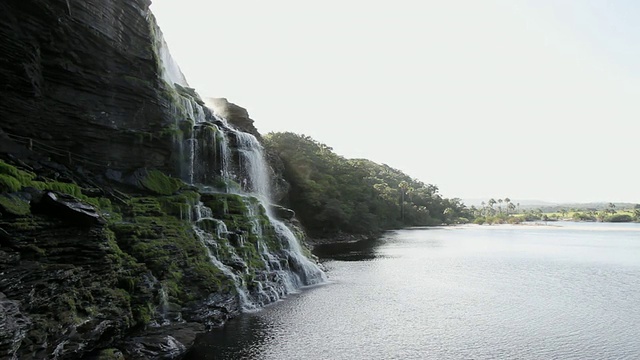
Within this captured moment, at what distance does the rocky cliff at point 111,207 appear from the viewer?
15656mm

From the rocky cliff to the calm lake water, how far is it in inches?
119

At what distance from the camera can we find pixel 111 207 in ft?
76.5

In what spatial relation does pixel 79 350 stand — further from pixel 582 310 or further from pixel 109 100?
pixel 582 310

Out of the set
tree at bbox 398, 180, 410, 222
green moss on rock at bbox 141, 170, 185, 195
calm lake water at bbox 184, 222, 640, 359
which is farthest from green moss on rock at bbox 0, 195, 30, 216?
tree at bbox 398, 180, 410, 222

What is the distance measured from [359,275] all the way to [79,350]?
1034 inches

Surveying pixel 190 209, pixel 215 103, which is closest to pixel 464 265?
pixel 190 209

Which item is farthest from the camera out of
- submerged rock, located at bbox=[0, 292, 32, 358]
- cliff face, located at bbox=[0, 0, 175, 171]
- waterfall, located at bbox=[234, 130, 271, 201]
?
waterfall, located at bbox=[234, 130, 271, 201]

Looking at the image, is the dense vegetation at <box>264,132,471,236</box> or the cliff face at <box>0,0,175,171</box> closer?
the cliff face at <box>0,0,175,171</box>

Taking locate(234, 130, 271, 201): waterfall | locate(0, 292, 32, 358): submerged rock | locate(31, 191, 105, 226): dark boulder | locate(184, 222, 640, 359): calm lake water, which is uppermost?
locate(234, 130, 271, 201): waterfall

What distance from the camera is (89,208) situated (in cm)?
1831

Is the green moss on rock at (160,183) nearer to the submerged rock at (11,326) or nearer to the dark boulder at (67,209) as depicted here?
the dark boulder at (67,209)

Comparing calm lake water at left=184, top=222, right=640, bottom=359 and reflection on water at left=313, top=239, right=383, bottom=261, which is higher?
reflection on water at left=313, top=239, right=383, bottom=261

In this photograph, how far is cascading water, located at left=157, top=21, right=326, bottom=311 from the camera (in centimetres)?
2702

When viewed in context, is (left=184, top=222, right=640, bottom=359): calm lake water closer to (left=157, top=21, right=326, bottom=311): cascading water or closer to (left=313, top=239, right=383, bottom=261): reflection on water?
(left=157, top=21, right=326, bottom=311): cascading water
